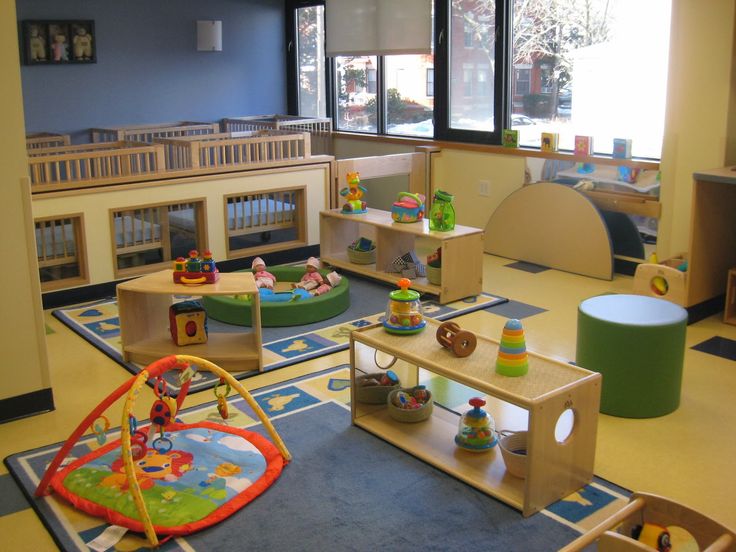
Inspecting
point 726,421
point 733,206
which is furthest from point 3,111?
point 733,206

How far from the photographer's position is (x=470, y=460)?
302 centimetres

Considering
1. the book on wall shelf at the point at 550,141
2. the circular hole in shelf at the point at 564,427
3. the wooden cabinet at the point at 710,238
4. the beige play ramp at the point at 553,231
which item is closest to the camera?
the circular hole in shelf at the point at 564,427

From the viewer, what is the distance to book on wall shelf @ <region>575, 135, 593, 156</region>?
555cm

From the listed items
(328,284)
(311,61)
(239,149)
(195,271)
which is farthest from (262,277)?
(311,61)

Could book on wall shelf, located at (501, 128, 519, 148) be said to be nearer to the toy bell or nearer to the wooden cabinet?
the wooden cabinet

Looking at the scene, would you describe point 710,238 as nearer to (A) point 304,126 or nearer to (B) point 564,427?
(B) point 564,427

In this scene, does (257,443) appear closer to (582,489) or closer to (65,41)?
(582,489)

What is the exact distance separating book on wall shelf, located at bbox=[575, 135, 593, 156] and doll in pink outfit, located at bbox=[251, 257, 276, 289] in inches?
88.8

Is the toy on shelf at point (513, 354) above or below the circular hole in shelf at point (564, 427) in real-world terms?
above

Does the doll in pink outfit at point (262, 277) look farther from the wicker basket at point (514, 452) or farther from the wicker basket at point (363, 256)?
the wicker basket at point (514, 452)

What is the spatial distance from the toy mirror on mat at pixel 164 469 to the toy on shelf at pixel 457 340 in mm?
720

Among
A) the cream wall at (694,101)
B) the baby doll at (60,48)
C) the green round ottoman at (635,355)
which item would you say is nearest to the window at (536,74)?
the cream wall at (694,101)

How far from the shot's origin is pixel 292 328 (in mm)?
4547

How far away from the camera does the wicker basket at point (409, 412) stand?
3293 millimetres
